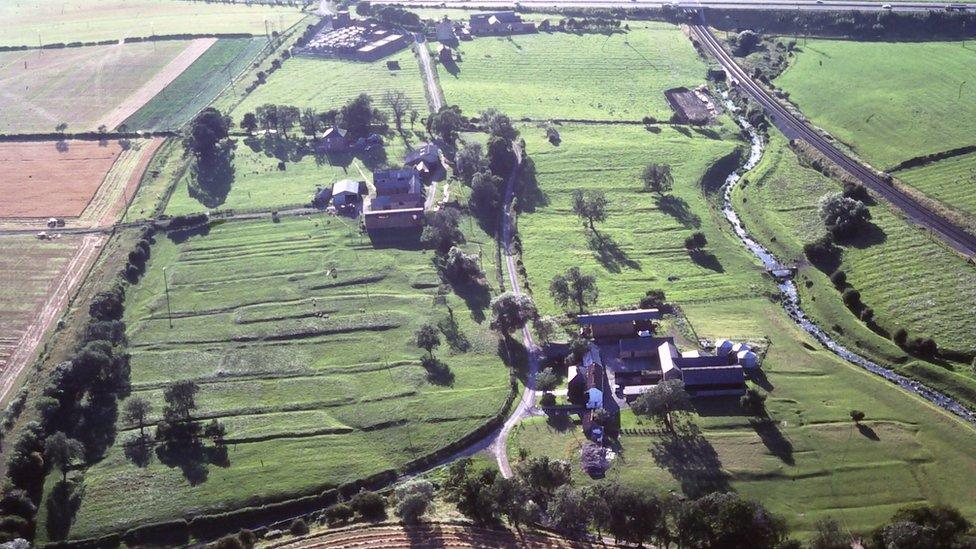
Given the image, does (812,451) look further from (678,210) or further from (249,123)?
(249,123)

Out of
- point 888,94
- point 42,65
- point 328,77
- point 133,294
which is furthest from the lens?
point 42,65

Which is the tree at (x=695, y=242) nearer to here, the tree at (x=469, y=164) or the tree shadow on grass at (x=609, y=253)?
the tree shadow on grass at (x=609, y=253)

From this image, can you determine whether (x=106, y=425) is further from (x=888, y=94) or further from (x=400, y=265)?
(x=888, y=94)

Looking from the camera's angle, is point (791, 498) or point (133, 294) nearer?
point (791, 498)

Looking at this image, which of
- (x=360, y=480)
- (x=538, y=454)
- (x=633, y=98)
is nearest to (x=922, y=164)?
(x=633, y=98)

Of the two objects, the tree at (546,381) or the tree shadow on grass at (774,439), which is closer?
the tree shadow on grass at (774,439)

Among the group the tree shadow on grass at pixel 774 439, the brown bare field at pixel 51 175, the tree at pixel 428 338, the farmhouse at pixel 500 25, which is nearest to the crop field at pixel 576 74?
the farmhouse at pixel 500 25
